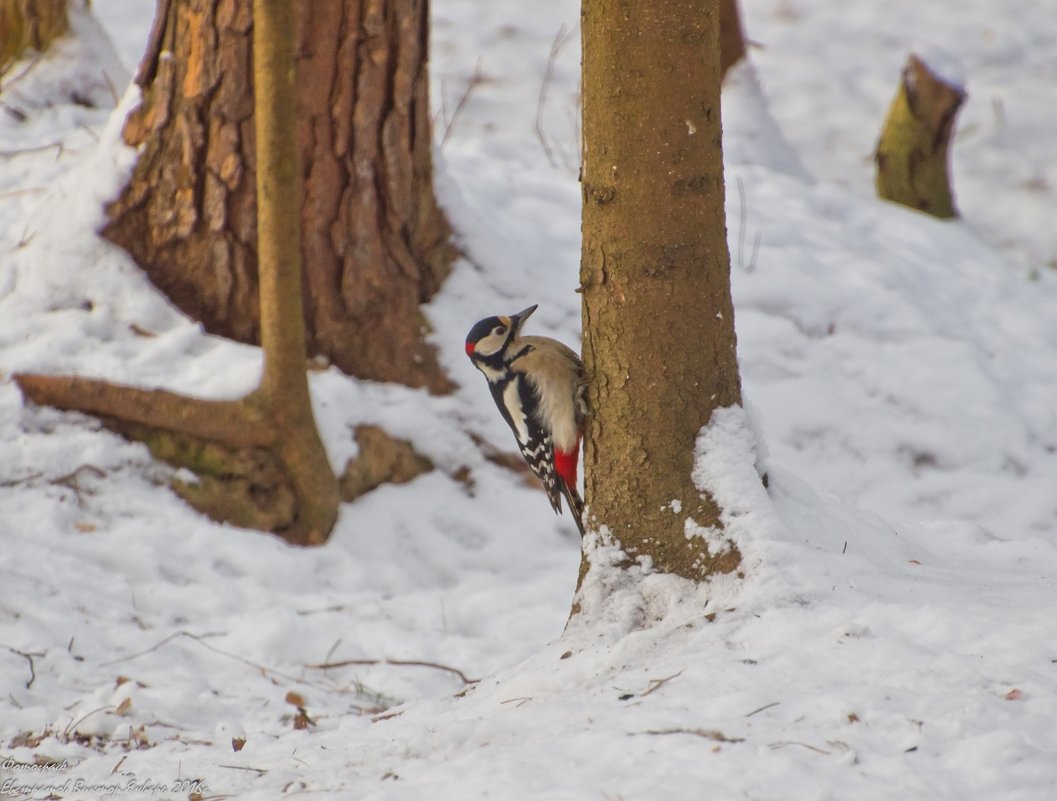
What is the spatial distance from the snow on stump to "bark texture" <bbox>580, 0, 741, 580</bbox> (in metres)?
5.32

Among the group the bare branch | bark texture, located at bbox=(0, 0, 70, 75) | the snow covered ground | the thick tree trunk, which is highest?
bark texture, located at bbox=(0, 0, 70, 75)

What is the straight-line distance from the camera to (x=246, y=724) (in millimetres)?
3686

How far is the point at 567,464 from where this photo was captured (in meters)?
3.97

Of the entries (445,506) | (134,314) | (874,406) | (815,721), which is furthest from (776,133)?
(815,721)

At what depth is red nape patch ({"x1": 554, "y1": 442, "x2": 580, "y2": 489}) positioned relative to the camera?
3.90 metres

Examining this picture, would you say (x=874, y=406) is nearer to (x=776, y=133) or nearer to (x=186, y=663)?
(x=776, y=133)

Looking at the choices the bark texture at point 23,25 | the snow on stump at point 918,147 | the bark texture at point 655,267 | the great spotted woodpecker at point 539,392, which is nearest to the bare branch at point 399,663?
the great spotted woodpecker at point 539,392

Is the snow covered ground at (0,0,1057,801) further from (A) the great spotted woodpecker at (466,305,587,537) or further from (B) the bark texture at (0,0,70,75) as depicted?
(A) the great spotted woodpecker at (466,305,587,537)

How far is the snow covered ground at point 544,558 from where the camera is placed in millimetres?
2406

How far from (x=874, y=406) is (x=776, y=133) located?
2.98m

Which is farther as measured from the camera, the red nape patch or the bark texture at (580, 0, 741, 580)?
the red nape patch

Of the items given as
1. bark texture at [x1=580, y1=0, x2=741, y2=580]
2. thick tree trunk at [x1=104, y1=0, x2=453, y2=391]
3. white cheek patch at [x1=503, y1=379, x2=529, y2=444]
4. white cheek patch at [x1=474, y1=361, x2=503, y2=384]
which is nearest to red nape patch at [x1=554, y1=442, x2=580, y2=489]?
white cheek patch at [x1=503, y1=379, x2=529, y2=444]

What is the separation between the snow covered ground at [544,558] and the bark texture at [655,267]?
0.11 m

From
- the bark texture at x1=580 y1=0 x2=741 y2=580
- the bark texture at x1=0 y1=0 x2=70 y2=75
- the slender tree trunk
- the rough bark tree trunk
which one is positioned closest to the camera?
the bark texture at x1=580 y1=0 x2=741 y2=580
